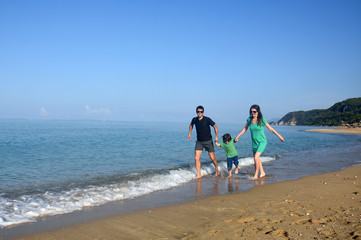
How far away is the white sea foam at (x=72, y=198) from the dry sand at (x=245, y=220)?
43.5 inches

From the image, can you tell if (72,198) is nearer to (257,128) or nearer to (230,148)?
(230,148)

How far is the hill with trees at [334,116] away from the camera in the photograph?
3095 inches

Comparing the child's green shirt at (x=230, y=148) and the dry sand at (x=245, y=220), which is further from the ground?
the child's green shirt at (x=230, y=148)

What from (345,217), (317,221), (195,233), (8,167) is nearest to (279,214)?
(317,221)

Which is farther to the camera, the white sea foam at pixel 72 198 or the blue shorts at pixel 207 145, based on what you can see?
the blue shorts at pixel 207 145

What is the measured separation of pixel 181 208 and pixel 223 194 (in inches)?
58.9

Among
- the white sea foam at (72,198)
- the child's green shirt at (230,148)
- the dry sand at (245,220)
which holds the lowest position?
the white sea foam at (72,198)

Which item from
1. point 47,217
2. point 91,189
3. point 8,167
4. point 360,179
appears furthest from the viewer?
point 8,167

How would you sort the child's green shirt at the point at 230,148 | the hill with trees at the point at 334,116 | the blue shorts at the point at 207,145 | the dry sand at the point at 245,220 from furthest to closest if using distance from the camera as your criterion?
the hill with trees at the point at 334,116 → the child's green shirt at the point at 230,148 → the blue shorts at the point at 207,145 → the dry sand at the point at 245,220

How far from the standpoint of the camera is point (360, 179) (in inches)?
282

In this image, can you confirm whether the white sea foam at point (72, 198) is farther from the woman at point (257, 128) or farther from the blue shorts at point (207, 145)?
the woman at point (257, 128)

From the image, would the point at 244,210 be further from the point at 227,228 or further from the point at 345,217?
the point at 345,217

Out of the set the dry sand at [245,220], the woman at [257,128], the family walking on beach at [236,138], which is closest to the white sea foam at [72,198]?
the dry sand at [245,220]

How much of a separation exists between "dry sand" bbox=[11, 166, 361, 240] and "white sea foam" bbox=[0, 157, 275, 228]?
1106mm
